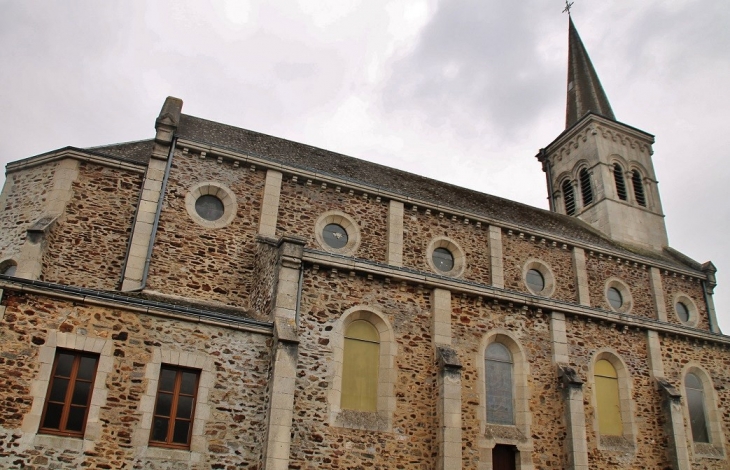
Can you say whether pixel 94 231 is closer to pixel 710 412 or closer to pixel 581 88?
pixel 710 412

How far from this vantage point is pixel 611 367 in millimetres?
16703

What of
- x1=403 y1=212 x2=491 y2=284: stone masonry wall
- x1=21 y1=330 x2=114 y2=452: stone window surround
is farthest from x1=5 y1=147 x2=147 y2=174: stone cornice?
x1=403 y1=212 x2=491 y2=284: stone masonry wall

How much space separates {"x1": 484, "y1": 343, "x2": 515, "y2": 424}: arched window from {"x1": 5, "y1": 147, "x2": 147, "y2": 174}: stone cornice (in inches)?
409

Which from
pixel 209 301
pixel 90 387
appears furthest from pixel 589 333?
pixel 90 387

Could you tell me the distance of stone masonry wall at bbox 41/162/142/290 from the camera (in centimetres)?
1439

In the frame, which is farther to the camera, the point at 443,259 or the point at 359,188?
the point at 443,259

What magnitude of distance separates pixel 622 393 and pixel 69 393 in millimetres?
13884

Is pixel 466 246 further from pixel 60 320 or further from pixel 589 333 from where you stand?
pixel 60 320

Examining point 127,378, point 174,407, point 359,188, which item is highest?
point 359,188

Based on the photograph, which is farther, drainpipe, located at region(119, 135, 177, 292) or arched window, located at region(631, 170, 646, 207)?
arched window, located at region(631, 170, 646, 207)

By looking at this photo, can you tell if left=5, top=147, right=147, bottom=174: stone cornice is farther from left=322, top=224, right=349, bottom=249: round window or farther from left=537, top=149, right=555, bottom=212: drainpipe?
left=537, top=149, right=555, bottom=212: drainpipe

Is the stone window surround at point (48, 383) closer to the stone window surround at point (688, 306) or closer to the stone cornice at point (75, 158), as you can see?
the stone cornice at point (75, 158)

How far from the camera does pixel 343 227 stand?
1747 centimetres

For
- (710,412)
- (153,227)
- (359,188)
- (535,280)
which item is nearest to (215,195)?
(153,227)
